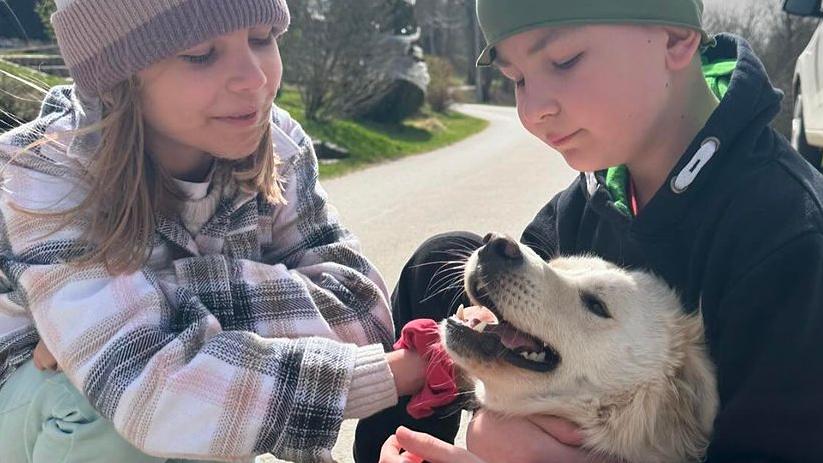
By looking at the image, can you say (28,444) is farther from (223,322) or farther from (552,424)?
(552,424)

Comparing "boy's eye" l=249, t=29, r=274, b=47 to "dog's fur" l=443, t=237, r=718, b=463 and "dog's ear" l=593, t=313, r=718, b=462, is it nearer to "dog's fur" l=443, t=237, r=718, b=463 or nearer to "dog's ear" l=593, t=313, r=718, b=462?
"dog's fur" l=443, t=237, r=718, b=463

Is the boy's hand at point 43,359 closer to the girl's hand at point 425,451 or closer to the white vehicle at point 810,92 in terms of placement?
the girl's hand at point 425,451

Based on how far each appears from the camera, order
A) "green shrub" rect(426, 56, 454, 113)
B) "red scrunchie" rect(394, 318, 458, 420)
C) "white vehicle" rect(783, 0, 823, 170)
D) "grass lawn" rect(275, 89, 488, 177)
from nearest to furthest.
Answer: "red scrunchie" rect(394, 318, 458, 420) < "white vehicle" rect(783, 0, 823, 170) < "grass lawn" rect(275, 89, 488, 177) < "green shrub" rect(426, 56, 454, 113)

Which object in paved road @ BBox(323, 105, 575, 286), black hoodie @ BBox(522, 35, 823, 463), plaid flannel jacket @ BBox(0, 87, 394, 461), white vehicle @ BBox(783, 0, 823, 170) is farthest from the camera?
paved road @ BBox(323, 105, 575, 286)

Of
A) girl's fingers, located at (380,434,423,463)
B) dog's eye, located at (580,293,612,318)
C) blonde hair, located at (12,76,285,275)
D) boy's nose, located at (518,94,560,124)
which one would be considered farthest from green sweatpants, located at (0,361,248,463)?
boy's nose, located at (518,94,560,124)

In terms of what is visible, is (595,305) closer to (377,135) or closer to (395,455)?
(395,455)

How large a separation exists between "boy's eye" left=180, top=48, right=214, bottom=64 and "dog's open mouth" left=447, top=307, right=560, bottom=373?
3.11 ft

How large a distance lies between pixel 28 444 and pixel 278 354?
71 centimetres

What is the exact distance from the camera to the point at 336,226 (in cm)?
255

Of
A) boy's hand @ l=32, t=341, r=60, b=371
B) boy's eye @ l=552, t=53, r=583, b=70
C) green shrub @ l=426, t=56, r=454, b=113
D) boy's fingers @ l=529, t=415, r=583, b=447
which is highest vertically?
boy's eye @ l=552, t=53, r=583, b=70

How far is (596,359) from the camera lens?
193 centimetres

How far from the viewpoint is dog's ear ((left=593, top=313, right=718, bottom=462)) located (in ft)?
6.06

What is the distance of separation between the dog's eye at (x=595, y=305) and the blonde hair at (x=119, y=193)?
117 centimetres

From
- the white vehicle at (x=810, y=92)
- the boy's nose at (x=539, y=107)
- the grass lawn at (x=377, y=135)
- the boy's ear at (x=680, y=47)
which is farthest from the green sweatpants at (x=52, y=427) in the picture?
the grass lawn at (x=377, y=135)
